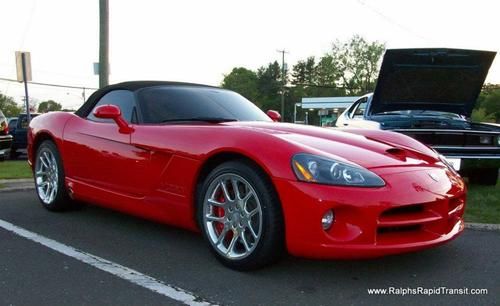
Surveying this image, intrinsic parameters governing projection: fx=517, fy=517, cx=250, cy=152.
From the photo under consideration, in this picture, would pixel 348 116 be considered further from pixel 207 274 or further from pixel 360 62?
pixel 360 62

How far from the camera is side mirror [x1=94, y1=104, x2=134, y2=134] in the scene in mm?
4004

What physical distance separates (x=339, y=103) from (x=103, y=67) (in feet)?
152

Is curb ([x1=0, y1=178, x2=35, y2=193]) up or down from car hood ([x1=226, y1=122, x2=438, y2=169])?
down

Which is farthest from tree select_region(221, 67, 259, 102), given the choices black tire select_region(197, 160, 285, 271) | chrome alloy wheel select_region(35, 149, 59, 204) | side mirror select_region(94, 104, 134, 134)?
black tire select_region(197, 160, 285, 271)

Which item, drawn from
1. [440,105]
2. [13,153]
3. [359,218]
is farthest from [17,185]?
[13,153]

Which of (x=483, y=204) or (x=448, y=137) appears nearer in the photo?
(x=483, y=204)

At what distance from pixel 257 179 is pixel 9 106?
10318cm

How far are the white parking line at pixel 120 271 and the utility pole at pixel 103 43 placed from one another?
4.55 m

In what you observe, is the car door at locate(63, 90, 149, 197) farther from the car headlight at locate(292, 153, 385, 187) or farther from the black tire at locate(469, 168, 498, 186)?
the black tire at locate(469, 168, 498, 186)

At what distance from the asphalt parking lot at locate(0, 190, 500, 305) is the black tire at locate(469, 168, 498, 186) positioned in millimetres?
2796

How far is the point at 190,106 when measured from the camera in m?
4.23

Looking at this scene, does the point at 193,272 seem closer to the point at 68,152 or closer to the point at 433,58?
the point at 68,152

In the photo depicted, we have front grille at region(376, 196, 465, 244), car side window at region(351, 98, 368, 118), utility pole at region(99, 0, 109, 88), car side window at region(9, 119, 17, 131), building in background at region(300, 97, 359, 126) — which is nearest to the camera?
front grille at region(376, 196, 465, 244)

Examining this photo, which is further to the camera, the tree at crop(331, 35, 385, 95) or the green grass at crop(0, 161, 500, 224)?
the tree at crop(331, 35, 385, 95)
